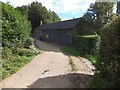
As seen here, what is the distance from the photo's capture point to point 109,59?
26.5 feet

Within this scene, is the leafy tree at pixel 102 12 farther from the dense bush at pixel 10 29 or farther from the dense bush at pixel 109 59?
the dense bush at pixel 109 59

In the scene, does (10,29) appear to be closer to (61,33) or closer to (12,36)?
(12,36)

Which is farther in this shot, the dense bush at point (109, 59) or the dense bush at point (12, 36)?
the dense bush at point (12, 36)

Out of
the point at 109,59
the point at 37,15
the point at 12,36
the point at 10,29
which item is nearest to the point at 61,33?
the point at 37,15

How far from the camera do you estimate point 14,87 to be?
9.30 m

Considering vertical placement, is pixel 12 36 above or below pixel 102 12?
below

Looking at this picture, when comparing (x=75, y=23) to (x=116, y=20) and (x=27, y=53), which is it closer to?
(x=27, y=53)

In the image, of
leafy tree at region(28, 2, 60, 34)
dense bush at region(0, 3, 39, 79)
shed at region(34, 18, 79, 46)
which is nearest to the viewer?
dense bush at region(0, 3, 39, 79)

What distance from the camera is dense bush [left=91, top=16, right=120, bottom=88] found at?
7.71m

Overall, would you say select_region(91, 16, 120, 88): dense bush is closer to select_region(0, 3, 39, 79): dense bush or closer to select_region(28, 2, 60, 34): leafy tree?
select_region(0, 3, 39, 79): dense bush

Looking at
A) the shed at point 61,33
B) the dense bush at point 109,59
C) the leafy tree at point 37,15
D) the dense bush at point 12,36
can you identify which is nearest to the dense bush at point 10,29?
the dense bush at point 12,36

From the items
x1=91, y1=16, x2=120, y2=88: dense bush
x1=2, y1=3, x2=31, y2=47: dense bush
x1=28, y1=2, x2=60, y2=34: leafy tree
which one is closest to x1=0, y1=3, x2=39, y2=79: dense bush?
x1=2, y1=3, x2=31, y2=47: dense bush

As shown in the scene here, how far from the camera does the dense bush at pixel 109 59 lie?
304 inches

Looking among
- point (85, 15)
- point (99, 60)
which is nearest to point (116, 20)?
point (99, 60)
